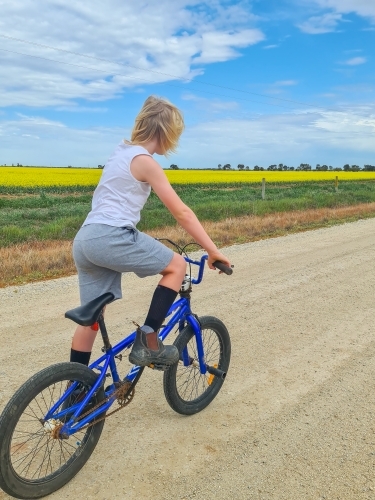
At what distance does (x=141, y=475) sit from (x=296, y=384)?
164 cm

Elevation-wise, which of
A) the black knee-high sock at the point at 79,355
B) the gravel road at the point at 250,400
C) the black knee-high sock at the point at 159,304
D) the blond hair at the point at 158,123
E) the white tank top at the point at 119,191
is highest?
the blond hair at the point at 158,123

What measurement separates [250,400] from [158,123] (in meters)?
2.21

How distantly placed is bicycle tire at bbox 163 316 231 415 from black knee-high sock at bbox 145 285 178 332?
0.45m

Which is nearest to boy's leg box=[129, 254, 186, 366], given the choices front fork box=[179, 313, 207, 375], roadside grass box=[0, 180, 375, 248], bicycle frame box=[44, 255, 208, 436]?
bicycle frame box=[44, 255, 208, 436]

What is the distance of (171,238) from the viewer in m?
10.5

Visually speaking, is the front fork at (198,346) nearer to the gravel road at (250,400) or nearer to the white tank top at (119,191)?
the gravel road at (250,400)

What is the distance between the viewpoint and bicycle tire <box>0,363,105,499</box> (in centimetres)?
249

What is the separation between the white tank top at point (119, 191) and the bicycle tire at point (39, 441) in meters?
0.83

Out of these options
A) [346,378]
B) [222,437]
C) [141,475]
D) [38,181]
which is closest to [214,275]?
[346,378]

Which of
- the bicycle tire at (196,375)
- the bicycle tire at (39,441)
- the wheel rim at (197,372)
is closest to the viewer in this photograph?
the bicycle tire at (39,441)

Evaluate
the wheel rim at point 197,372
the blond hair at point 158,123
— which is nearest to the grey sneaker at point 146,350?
the wheel rim at point 197,372

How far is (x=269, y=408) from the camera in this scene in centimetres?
367

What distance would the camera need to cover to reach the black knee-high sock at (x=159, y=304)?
9.60 feet

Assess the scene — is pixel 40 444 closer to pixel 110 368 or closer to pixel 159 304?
pixel 110 368
